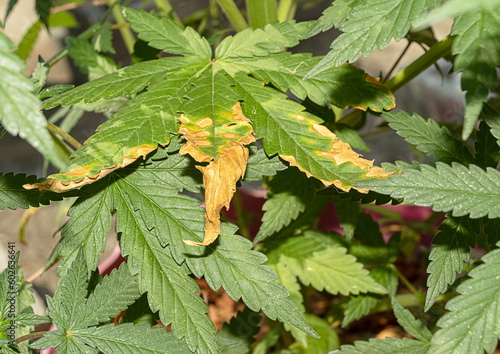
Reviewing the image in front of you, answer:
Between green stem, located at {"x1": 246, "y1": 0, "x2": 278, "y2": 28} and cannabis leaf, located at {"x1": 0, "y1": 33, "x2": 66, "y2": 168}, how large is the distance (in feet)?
1.32

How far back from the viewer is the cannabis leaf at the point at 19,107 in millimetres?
254

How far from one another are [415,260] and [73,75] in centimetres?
113

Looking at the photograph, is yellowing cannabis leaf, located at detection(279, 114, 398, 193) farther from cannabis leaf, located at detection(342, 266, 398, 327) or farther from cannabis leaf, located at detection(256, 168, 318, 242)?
cannabis leaf, located at detection(342, 266, 398, 327)

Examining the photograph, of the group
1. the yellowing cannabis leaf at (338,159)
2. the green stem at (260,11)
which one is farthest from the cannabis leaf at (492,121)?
the green stem at (260,11)

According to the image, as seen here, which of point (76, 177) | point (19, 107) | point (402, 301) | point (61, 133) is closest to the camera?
point (19, 107)

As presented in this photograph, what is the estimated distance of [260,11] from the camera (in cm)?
61

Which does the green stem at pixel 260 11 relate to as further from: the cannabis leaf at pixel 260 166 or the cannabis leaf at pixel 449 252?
the cannabis leaf at pixel 449 252

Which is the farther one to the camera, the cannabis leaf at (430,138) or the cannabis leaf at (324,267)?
the cannabis leaf at (324,267)

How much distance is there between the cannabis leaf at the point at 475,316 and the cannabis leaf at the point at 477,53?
122 mm

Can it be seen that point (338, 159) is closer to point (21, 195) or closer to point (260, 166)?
point (260, 166)

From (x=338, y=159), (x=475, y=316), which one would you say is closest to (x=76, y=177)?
(x=338, y=159)

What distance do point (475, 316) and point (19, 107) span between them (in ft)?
1.17

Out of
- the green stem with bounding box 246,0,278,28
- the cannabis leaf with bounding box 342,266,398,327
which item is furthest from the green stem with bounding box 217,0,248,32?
the cannabis leaf with bounding box 342,266,398,327

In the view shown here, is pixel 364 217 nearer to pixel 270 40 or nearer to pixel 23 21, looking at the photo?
pixel 270 40
